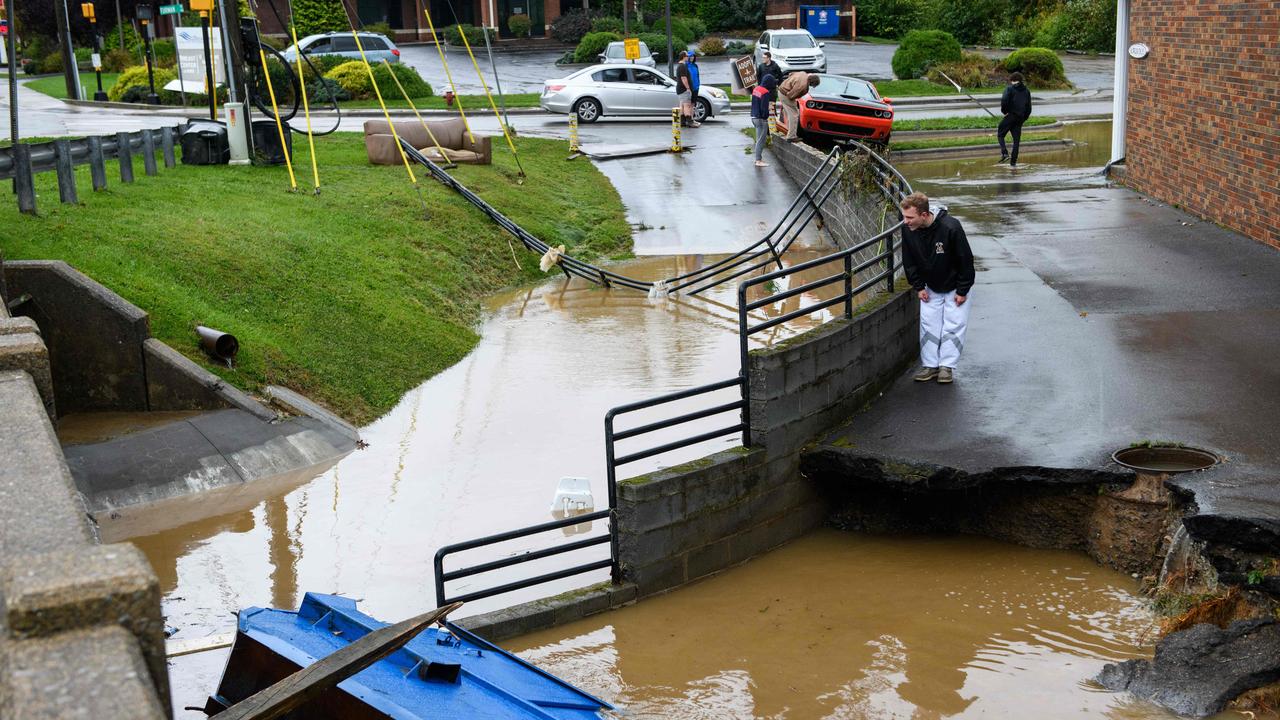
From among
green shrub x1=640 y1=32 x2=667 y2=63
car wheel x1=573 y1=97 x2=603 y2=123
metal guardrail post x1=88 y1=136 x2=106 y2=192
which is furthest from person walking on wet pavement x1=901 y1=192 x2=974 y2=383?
green shrub x1=640 y1=32 x2=667 y2=63

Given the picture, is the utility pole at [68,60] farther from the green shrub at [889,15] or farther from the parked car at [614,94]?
the green shrub at [889,15]

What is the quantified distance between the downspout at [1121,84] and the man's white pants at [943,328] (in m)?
12.6

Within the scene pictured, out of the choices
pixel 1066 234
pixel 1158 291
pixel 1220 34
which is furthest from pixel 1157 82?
pixel 1158 291

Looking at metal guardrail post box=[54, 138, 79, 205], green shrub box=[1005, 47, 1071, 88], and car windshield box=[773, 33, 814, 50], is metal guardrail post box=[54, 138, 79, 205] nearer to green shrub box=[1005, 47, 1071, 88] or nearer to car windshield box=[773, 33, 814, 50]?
car windshield box=[773, 33, 814, 50]

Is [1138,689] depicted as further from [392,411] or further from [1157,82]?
[1157,82]

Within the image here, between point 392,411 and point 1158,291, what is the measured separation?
825 centimetres

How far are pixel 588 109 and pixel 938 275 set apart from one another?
983 inches

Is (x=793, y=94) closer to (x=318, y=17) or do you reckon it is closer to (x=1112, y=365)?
(x=1112, y=365)

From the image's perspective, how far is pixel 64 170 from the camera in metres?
16.1

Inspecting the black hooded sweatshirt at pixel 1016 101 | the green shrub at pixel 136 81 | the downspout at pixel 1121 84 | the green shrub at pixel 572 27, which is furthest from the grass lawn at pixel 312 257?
the green shrub at pixel 572 27

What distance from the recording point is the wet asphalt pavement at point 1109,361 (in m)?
9.21

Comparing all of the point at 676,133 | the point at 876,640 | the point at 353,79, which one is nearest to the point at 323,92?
the point at 353,79

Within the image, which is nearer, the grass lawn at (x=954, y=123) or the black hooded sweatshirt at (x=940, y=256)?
the black hooded sweatshirt at (x=940, y=256)

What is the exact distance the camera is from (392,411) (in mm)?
13867
